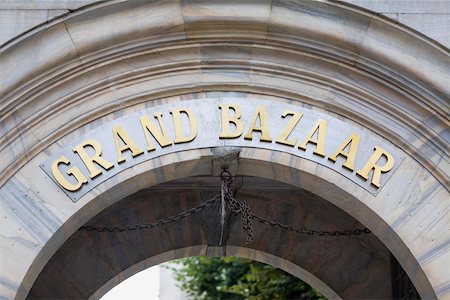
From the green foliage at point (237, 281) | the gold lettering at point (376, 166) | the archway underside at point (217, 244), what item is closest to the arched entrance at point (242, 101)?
the gold lettering at point (376, 166)

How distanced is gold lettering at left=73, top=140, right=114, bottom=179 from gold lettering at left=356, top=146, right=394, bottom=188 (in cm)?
173

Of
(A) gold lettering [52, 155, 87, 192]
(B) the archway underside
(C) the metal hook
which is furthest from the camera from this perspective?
(B) the archway underside

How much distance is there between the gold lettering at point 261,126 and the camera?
8.27 meters

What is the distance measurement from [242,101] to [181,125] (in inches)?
18.4

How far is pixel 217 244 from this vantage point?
35.8 ft

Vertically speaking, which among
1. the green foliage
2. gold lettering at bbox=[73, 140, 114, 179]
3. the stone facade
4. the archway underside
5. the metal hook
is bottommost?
gold lettering at bbox=[73, 140, 114, 179]

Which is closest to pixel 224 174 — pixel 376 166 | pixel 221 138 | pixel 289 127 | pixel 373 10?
pixel 221 138

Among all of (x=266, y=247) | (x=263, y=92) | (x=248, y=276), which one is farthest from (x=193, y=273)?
(x=263, y=92)

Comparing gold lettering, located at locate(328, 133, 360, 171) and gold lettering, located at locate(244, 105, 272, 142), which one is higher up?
gold lettering, located at locate(244, 105, 272, 142)

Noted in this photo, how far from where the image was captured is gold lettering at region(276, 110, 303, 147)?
8242mm

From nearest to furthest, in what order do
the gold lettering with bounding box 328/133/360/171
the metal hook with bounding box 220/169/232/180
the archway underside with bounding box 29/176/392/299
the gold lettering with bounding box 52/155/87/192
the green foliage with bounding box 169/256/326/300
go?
the gold lettering with bounding box 52/155/87/192
the gold lettering with bounding box 328/133/360/171
the metal hook with bounding box 220/169/232/180
the archway underside with bounding box 29/176/392/299
the green foliage with bounding box 169/256/326/300

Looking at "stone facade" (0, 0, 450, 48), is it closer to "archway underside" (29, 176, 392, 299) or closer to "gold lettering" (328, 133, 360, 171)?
"gold lettering" (328, 133, 360, 171)

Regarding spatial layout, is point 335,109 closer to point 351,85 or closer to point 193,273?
point 351,85

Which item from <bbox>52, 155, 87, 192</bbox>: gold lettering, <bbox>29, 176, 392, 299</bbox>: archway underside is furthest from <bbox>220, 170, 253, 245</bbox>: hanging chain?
<bbox>29, 176, 392, 299</bbox>: archway underside
